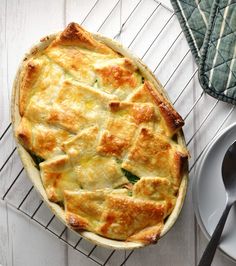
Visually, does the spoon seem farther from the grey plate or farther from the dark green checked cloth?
the dark green checked cloth

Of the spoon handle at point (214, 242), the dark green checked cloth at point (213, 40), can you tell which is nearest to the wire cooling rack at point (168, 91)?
the dark green checked cloth at point (213, 40)

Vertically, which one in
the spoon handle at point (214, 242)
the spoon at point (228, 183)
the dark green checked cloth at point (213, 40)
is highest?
the dark green checked cloth at point (213, 40)

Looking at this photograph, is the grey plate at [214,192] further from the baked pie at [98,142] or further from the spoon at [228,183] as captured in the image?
the baked pie at [98,142]

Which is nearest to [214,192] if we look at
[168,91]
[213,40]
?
[168,91]

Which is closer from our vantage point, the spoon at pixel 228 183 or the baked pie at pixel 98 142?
the baked pie at pixel 98 142

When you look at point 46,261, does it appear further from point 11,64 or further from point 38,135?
point 11,64

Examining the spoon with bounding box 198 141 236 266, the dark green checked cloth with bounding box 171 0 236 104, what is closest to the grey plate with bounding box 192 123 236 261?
the spoon with bounding box 198 141 236 266

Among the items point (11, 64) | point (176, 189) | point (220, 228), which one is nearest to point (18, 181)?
point (11, 64)
